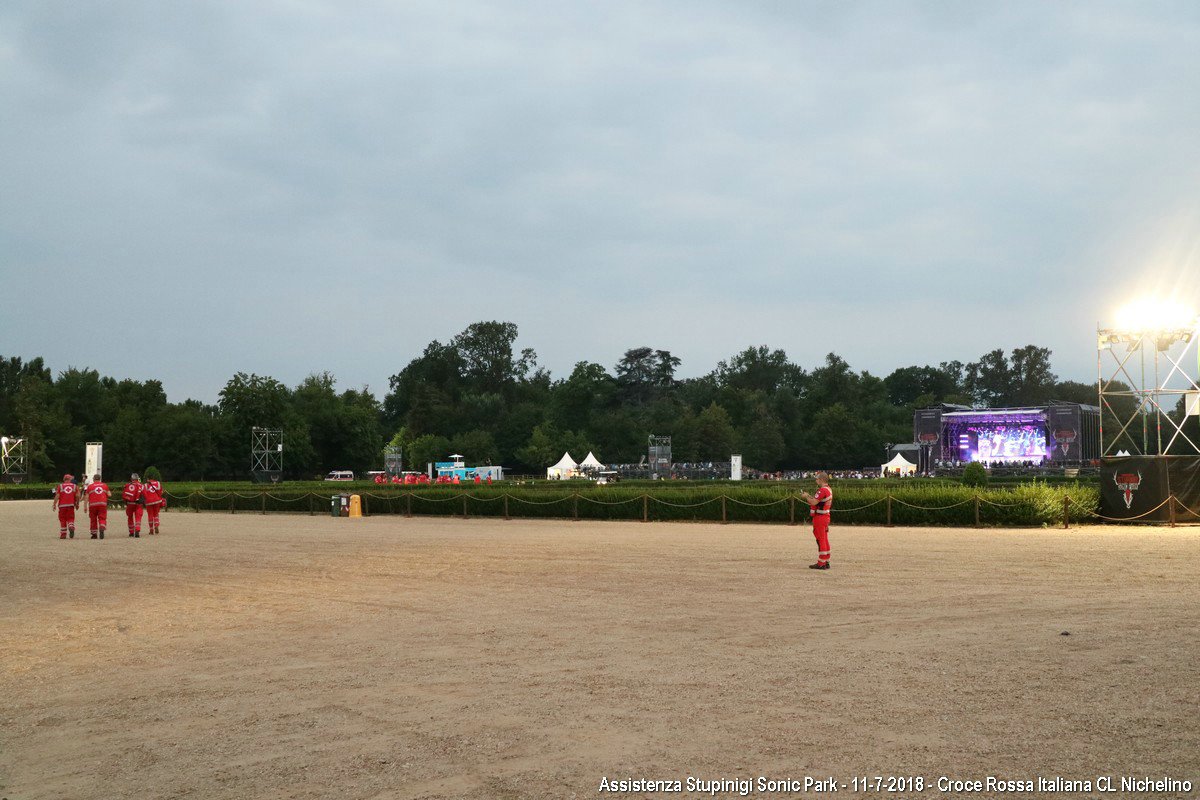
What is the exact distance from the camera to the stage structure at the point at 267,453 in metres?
67.1

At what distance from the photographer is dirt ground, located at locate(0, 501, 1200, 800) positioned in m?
5.88

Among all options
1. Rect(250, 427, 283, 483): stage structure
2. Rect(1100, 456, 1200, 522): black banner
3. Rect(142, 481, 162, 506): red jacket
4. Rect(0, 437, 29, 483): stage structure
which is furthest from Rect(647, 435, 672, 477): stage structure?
A: Rect(0, 437, 29, 483): stage structure

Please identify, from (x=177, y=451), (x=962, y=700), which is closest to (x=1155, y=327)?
(x=962, y=700)

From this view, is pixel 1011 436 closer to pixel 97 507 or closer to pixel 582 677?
pixel 97 507

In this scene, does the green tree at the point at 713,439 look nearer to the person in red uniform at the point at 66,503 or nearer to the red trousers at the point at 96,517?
the red trousers at the point at 96,517

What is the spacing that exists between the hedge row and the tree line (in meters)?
38.2

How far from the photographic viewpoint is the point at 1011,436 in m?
69.4

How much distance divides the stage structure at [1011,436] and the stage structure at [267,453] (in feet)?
157

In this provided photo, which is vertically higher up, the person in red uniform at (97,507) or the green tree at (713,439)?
the green tree at (713,439)

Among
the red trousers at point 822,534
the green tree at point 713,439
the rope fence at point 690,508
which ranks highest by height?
the green tree at point 713,439

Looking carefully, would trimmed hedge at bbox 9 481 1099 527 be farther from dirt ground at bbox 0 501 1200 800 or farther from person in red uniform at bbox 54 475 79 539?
person in red uniform at bbox 54 475 79 539

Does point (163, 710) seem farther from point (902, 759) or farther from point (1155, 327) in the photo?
point (1155, 327)

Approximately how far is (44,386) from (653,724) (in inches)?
3633

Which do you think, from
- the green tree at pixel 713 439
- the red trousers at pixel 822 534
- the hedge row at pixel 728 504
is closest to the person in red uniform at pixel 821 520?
the red trousers at pixel 822 534
